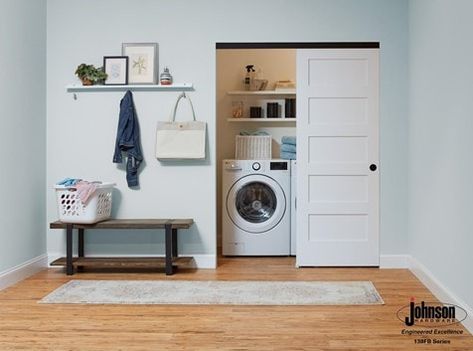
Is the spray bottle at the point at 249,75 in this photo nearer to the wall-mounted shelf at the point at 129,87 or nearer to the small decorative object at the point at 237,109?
the small decorative object at the point at 237,109

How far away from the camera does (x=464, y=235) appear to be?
3027 mm

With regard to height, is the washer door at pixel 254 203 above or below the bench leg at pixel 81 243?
above

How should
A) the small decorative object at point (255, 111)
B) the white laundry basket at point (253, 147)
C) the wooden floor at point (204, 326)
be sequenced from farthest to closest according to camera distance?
the small decorative object at point (255, 111) → the white laundry basket at point (253, 147) → the wooden floor at point (204, 326)

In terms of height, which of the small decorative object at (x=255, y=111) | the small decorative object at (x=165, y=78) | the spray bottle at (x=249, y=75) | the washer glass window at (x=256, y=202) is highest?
the spray bottle at (x=249, y=75)

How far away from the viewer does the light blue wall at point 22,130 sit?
393 centimetres

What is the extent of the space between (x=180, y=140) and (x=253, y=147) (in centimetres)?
127

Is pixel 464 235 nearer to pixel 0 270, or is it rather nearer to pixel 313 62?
pixel 313 62

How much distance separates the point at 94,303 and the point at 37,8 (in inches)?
98.5

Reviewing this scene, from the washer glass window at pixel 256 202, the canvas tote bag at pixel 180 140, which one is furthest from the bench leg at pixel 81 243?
the washer glass window at pixel 256 202

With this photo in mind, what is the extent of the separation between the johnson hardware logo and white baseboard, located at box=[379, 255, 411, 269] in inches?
44.8

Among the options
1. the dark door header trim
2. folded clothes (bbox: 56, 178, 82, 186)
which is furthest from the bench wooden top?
the dark door header trim

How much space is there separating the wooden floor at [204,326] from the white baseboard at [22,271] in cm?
10

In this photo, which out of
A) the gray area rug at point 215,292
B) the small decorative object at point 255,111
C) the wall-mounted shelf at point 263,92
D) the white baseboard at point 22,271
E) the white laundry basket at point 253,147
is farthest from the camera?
the small decorative object at point 255,111

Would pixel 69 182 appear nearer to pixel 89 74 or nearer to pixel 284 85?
pixel 89 74
